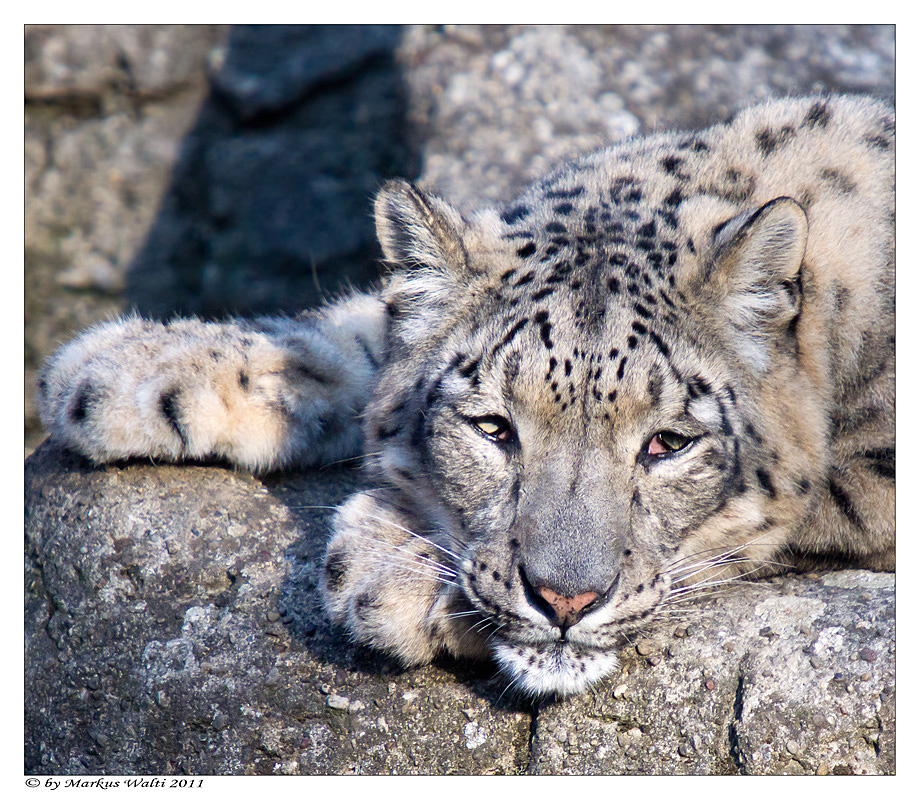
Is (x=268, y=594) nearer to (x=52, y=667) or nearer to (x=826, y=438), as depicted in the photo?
(x=52, y=667)

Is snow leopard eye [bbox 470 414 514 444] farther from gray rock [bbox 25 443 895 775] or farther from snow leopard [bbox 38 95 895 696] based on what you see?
gray rock [bbox 25 443 895 775]

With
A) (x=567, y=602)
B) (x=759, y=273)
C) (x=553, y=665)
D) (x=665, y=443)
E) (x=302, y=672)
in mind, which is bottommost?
(x=302, y=672)

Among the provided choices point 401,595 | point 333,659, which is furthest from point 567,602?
point 333,659

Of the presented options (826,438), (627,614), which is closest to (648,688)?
(627,614)

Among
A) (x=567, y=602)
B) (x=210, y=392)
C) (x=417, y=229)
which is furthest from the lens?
(x=210, y=392)

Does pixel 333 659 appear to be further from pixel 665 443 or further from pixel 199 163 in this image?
pixel 199 163

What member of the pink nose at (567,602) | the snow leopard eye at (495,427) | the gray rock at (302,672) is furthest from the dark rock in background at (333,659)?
the snow leopard eye at (495,427)
